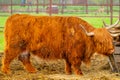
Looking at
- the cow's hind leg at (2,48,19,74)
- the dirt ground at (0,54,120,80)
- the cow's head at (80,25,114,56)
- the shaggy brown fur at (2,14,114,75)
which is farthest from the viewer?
the cow's hind leg at (2,48,19,74)

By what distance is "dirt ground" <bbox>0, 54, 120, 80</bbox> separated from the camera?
955cm

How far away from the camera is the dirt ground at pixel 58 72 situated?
9547mm

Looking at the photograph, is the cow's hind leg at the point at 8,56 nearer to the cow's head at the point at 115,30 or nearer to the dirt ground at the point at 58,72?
the dirt ground at the point at 58,72

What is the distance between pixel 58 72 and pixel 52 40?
2.94 ft

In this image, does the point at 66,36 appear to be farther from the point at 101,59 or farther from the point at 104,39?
the point at 101,59

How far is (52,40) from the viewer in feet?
33.9

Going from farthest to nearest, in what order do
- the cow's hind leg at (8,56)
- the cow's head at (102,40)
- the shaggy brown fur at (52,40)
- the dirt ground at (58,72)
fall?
the cow's hind leg at (8,56) → the shaggy brown fur at (52,40) → the cow's head at (102,40) → the dirt ground at (58,72)

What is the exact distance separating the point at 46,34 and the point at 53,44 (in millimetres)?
290

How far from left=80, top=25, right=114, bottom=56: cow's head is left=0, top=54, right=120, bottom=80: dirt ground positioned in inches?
23.5

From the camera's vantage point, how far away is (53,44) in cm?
1033

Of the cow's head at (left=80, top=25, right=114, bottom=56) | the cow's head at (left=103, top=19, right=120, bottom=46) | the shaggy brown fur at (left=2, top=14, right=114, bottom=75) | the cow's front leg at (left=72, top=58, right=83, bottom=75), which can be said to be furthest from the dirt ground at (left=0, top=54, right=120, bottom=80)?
the cow's head at (left=103, top=19, right=120, bottom=46)

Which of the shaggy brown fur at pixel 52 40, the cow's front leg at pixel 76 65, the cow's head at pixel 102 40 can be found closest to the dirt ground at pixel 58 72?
the cow's front leg at pixel 76 65

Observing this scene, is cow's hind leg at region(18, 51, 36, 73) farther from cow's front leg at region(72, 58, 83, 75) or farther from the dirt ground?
cow's front leg at region(72, 58, 83, 75)

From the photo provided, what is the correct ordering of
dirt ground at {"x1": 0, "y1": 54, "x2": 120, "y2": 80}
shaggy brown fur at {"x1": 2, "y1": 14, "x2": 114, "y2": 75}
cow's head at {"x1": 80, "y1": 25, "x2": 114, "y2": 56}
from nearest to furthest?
dirt ground at {"x1": 0, "y1": 54, "x2": 120, "y2": 80}, cow's head at {"x1": 80, "y1": 25, "x2": 114, "y2": 56}, shaggy brown fur at {"x1": 2, "y1": 14, "x2": 114, "y2": 75}
